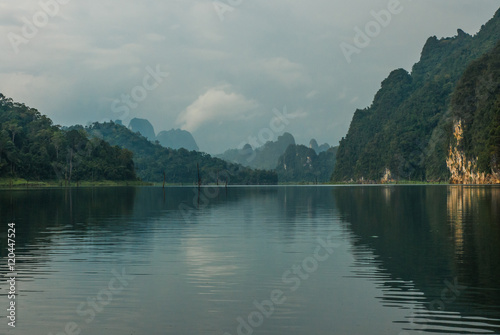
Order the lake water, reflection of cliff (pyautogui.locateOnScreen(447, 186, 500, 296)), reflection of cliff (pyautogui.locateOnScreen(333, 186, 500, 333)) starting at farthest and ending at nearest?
reflection of cliff (pyautogui.locateOnScreen(447, 186, 500, 296)), reflection of cliff (pyautogui.locateOnScreen(333, 186, 500, 333)), the lake water

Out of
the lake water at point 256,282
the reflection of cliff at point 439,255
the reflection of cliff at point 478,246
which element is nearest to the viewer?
the lake water at point 256,282

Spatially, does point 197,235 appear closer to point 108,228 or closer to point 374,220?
point 108,228

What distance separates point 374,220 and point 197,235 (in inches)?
780

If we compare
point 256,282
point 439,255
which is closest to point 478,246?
point 439,255

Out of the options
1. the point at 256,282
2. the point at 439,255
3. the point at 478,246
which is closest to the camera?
the point at 256,282

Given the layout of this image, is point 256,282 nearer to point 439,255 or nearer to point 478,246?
point 439,255

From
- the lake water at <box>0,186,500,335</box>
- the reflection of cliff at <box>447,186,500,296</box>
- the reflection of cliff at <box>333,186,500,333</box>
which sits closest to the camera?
the lake water at <box>0,186,500,335</box>

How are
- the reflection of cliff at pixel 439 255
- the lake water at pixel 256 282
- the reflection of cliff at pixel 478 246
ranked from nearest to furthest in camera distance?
1. the lake water at pixel 256 282
2. the reflection of cliff at pixel 439 255
3. the reflection of cliff at pixel 478 246

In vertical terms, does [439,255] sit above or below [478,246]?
below

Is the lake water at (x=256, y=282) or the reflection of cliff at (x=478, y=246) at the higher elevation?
the reflection of cliff at (x=478, y=246)

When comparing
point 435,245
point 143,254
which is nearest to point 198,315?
point 143,254

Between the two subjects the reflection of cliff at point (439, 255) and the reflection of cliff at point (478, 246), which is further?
the reflection of cliff at point (478, 246)

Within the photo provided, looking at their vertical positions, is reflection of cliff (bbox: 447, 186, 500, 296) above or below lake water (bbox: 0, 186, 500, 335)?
above

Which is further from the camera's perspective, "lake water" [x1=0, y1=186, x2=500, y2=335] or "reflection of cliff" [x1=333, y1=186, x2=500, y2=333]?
"reflection of cliff" [x1=333, y1=186, x2=500, y2=333]
